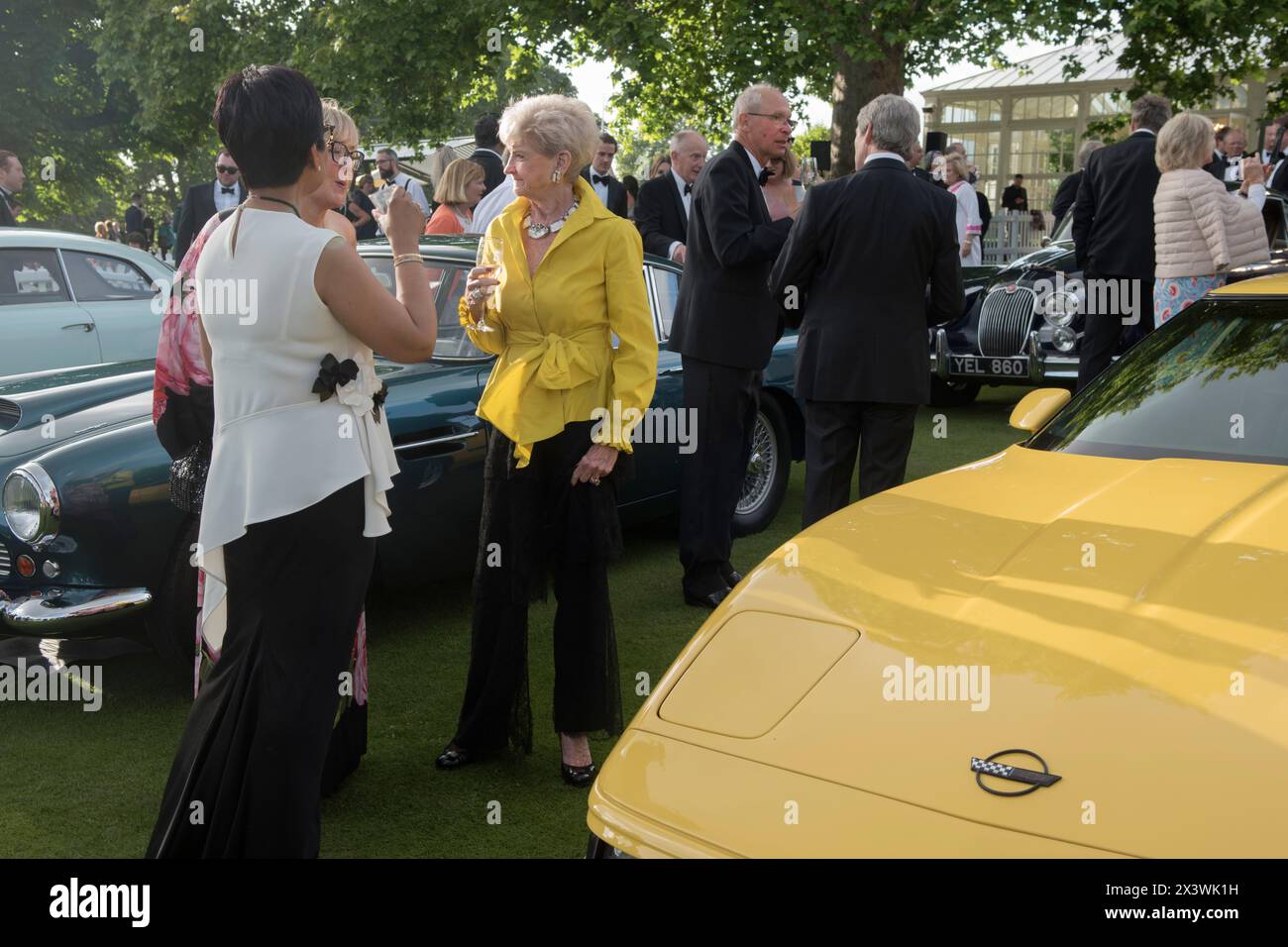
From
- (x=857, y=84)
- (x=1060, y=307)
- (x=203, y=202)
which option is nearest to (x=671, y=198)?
(x=1060, y=307)

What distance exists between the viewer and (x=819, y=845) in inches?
78.6

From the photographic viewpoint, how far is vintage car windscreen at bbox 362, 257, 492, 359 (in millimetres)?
5125

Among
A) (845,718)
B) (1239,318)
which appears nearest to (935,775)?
(845,718)

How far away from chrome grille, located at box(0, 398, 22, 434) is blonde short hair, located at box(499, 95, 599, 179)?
2.20m

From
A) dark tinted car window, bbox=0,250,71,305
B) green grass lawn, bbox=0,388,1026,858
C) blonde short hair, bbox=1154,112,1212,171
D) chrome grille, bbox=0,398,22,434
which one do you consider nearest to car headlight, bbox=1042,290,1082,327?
blonde short hair, bbox=1154,112,1212,171

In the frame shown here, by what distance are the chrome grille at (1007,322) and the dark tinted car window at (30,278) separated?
6818 mm

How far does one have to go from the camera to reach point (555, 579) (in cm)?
391

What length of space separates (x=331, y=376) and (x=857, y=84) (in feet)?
61.3

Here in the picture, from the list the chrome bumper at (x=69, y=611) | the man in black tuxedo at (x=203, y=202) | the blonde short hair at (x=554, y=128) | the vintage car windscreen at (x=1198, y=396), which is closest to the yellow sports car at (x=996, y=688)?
the vintage car windscreen at (x=1198, y=396)

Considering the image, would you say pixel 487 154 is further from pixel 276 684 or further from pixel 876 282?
pixel 276 684

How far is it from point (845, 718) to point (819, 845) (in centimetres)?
A: 28

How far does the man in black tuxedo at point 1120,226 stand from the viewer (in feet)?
26.6

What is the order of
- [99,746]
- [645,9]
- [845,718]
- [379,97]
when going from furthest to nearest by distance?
[379,97] → [645,9] → [99,746] → [845,718]
